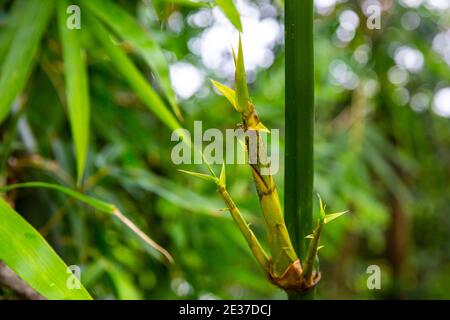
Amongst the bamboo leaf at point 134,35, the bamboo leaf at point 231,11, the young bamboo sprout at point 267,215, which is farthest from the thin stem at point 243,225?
the bamboo leaf at point 134,35

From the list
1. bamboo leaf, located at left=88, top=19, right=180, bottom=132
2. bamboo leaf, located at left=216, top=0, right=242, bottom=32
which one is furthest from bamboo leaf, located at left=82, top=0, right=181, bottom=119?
bamboo leaf, located at left=216, top=0, right=242, bottom=32

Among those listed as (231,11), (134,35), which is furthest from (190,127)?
(231,11)

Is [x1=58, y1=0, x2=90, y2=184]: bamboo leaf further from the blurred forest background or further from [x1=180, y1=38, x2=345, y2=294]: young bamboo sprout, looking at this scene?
[x1=180, y1=38, x2=345, y2=294]: young bamboo sprout

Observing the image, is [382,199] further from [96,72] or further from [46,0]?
[46,0]

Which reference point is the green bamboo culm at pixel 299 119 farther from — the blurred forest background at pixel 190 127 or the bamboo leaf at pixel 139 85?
the bamboo leaf at pixel 139 85

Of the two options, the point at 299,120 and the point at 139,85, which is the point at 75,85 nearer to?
the point at 139,85

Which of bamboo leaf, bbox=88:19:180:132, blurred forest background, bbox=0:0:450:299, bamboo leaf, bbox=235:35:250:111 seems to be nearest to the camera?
bamboo leaf, bbox=235:35:250:111
